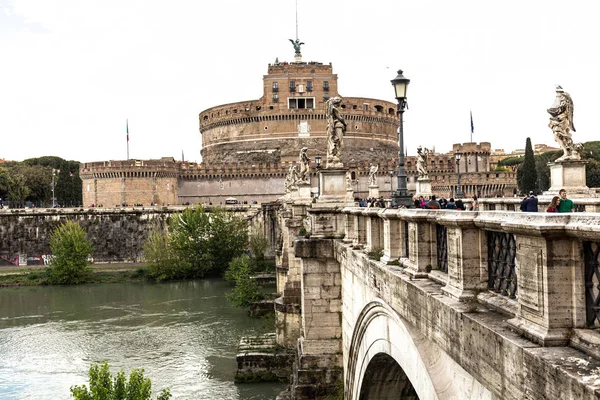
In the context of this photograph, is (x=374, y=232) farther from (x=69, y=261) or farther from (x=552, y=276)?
(x=69, y=261)

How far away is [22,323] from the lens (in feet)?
94.5

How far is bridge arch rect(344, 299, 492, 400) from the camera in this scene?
4.36 m

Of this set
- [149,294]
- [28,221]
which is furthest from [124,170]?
[149,294]

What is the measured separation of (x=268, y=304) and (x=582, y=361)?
26331 millimetres

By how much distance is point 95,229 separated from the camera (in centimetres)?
5197

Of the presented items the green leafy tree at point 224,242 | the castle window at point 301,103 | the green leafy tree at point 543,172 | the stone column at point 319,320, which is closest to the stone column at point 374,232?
the stone column at point 319,320

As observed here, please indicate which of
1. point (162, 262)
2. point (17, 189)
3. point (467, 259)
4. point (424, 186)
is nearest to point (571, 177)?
point (467, 259)

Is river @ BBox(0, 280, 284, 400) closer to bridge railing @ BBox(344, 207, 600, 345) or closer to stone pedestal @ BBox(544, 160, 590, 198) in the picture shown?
stone pedestal @ BBox(544, 160, 590, 198)

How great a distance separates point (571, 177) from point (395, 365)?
493cm

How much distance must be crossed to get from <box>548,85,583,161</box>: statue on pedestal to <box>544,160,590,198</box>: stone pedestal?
119 mm

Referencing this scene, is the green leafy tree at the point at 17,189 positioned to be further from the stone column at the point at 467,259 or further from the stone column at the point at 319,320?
the stone column at the point at 467,259

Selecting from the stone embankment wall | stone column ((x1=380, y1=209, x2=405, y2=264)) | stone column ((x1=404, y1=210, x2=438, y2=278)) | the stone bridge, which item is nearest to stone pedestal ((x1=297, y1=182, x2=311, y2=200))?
the stone bridge

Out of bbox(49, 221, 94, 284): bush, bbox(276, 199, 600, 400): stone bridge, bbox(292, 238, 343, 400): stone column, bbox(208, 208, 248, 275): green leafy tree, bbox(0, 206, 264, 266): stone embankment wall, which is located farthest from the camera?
bbox(0, 206, 264, 266): stone embankment wall

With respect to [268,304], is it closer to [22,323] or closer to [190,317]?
[190,317]
